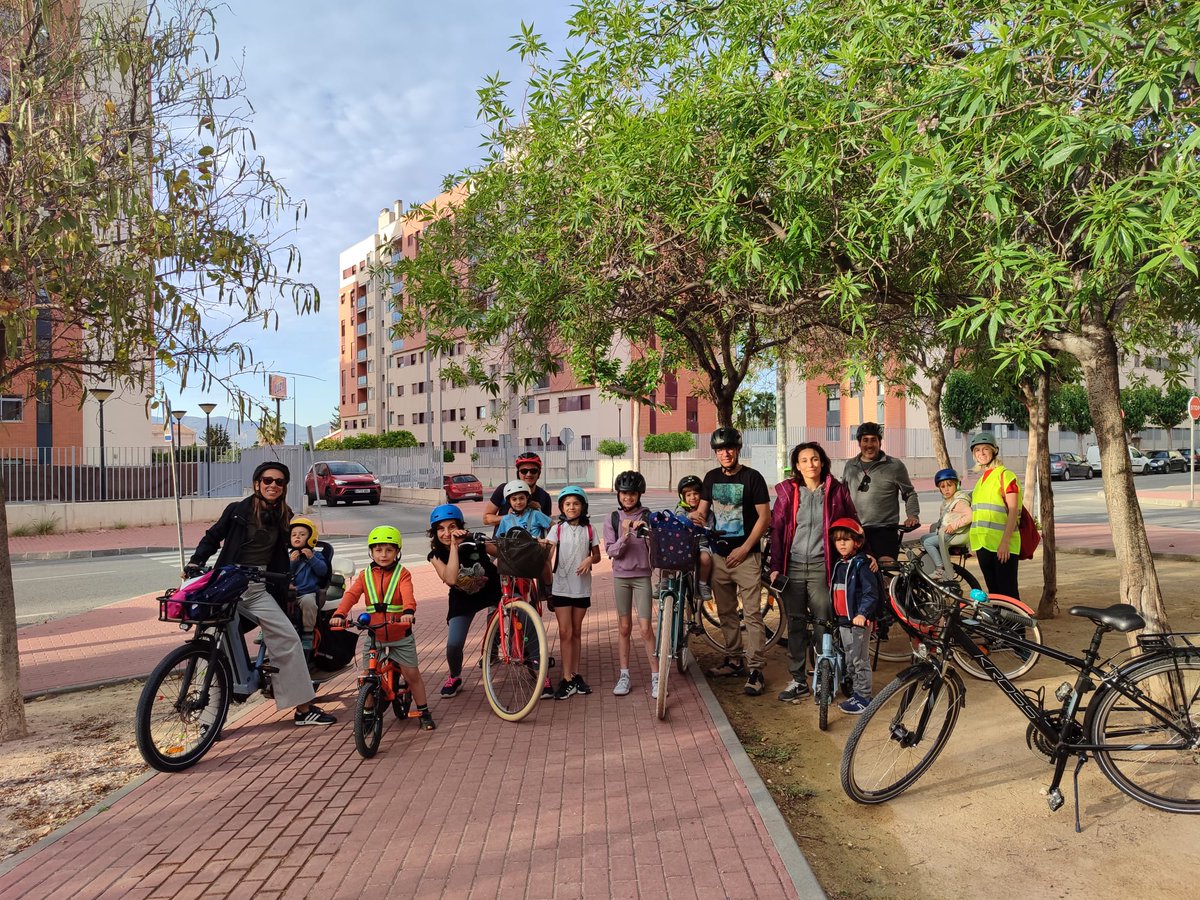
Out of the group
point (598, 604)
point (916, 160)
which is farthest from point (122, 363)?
point (598, 604)

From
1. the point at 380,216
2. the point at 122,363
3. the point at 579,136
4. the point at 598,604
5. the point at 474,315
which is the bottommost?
the point at 598,604

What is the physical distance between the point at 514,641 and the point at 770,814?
2.28m

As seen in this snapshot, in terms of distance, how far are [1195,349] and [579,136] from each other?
778 centimetres

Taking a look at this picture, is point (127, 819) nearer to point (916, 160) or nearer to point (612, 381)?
point (916, 160)

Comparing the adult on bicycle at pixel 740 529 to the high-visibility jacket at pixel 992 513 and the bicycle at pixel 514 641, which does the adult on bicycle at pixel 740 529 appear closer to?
the bicycle at pixel 514 641

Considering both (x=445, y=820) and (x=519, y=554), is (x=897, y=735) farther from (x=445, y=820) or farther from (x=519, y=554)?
(x=519, y=554)

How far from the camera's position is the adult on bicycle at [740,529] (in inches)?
241

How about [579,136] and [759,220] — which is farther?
[579,136]

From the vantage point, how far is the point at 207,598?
4.86 meters

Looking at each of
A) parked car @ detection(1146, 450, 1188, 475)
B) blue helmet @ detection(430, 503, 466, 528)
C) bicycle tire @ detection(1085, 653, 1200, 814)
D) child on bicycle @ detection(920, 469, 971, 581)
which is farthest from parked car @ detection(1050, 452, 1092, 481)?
blue helmet @ detection(430, 503, 466, 528)

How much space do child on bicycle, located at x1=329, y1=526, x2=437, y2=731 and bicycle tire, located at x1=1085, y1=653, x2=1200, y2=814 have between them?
3635 mm

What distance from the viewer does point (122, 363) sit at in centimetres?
612

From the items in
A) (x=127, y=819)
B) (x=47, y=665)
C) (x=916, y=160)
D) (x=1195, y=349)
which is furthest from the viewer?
(x=1195, y=349)

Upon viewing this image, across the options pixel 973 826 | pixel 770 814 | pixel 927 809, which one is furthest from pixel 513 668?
pixel 973 826
